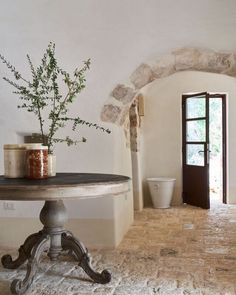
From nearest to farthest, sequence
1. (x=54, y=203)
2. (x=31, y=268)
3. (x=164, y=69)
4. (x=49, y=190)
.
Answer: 1. (x=49, y=190)
2. (x=31, y=268)
3. (x=54, y=203)
4. (x=164, y=69)

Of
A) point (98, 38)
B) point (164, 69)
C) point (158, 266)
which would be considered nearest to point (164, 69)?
point (164, 69)

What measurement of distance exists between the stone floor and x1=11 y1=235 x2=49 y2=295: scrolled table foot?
8 centimetres

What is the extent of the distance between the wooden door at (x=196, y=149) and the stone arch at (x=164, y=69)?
2381 mm

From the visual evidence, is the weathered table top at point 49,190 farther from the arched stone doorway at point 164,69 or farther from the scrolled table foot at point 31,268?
the arched stone doorway at point 164,69

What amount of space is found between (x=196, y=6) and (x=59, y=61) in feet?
4.50

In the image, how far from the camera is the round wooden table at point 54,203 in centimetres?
216

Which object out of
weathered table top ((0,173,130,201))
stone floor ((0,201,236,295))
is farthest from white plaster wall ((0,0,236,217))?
weathered table top ((0,173,130,201))

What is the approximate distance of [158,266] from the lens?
3.07m

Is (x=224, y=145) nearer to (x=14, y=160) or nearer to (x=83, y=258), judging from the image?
(x=83, y=258)

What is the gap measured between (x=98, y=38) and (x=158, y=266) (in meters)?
2.14

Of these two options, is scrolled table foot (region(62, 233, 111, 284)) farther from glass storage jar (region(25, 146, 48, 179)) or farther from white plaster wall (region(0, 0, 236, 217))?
white plaster wall (region(0, 0, 236, 217))

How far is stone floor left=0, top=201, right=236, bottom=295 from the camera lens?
103 inches

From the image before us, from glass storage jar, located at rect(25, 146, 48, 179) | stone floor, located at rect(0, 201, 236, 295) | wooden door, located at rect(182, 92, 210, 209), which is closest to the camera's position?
glass storage jar, located at rect(25, 146, 48, 179)

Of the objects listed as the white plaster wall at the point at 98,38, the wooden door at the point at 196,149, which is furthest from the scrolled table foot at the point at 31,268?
the wooden door at the point at 196,149
